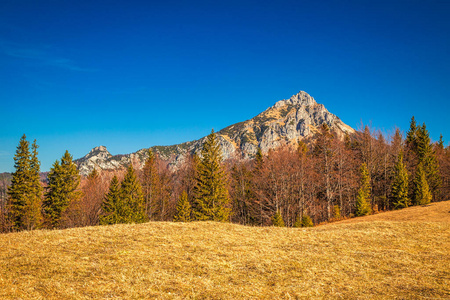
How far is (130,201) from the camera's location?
4081 centimetres

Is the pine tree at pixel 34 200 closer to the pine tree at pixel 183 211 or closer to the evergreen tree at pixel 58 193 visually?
the evergreen tree at pixel 58 193

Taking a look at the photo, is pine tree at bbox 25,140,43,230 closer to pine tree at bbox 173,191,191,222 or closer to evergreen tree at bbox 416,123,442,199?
pine tree at bbox 173,191,191,222

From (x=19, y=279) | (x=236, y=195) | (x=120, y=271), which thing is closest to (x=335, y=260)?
(x=120, y=271)

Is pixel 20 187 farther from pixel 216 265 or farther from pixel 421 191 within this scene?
pixel 421 191

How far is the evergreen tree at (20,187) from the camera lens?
1490 inches

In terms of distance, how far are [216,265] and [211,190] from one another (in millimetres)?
28193

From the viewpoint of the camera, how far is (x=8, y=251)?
450 inches

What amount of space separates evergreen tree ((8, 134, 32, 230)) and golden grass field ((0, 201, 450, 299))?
1147 inches

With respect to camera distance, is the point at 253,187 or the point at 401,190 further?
the point at 253,187

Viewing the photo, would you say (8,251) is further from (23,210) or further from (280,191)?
(280,191)

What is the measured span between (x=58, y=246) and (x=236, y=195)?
42695 mm

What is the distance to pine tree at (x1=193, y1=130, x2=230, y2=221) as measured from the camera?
126ft

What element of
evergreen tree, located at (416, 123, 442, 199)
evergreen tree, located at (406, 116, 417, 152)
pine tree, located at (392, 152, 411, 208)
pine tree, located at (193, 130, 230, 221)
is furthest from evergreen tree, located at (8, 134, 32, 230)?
evergreen tree, located at (406, 116, 417, 152)

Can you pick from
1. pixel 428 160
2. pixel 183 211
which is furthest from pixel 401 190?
pixel 183 211
